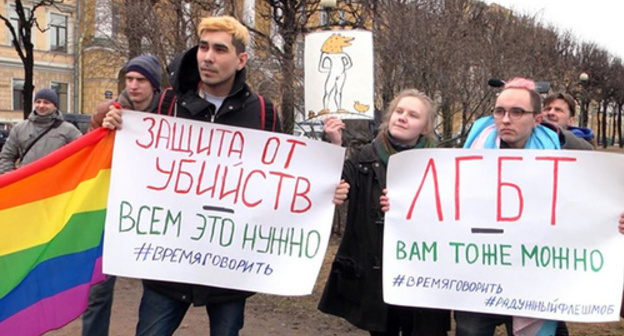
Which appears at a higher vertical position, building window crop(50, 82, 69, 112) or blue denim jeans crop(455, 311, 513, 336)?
building window crop(50, 82, 69, 112)

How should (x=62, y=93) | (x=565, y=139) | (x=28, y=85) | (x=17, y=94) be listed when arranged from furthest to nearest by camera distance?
(x=62, y=93), (x=17, y=94), (x=28, y=85), (x=565, y=139)

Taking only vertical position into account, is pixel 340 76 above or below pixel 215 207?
above

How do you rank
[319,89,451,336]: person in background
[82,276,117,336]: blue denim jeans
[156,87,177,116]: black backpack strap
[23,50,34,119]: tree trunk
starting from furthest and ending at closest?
1. [23,50,34,119]: tree trunk
2. [82,276,117,336]: blue denim jeans
3. [319,89,451,336]: person in background
4. [156,87,177,116]: black backpack strap

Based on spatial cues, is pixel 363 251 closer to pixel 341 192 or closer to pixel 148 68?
pixel 341 192

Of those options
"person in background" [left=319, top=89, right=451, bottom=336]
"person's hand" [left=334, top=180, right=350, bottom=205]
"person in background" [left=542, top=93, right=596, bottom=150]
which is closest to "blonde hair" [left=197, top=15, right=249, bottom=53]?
"person in background" [left=319, top=89, right=451, bottom=336]

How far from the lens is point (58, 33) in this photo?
40344 millimetres

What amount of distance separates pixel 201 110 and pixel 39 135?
8.98 ft

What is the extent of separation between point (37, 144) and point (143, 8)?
716 centimetres

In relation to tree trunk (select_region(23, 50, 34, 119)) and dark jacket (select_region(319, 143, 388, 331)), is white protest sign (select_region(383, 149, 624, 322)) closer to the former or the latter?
dark jacket (select_region(319, 143, 388, 331))

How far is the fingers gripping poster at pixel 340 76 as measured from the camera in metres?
3.92

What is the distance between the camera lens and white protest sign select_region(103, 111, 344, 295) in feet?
9.40

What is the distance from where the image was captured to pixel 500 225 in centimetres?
289

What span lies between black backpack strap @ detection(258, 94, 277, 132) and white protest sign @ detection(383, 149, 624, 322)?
62cm

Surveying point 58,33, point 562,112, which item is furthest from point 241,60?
point 58,33
